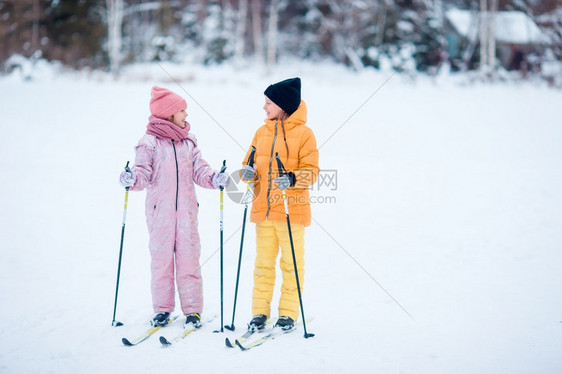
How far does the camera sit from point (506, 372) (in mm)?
3102

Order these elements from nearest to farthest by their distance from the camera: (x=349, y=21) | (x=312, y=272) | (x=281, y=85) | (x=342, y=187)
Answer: (x=281, y=85) < (x=312, y=272) < (x=342, y=187) < (x=349, y=21)

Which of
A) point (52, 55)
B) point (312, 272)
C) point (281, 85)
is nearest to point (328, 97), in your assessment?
point (312, 272)

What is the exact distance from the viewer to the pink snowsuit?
3650mm

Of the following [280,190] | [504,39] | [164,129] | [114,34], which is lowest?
[280,190]

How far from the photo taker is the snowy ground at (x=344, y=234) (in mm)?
3418

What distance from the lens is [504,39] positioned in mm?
17453

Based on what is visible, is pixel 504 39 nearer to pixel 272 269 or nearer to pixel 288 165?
pixel 288 165

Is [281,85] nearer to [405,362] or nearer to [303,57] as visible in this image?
[405,362]

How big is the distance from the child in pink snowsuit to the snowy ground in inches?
14.9

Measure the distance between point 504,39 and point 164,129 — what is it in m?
17.3

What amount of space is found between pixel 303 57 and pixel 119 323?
713 inches

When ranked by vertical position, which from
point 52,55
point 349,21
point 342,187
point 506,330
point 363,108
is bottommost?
point 506,330

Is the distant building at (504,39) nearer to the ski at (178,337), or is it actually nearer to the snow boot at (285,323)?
the snow boot at (285,323)

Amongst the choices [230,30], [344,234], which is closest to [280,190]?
[344,234]
